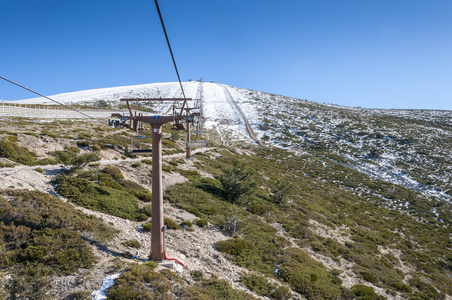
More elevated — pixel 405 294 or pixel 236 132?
pixel 236 132

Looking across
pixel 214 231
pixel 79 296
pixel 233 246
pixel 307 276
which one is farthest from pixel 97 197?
pixel 307 276

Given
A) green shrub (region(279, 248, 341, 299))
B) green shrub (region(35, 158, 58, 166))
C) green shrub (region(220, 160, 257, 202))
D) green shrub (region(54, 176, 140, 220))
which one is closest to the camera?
green shrub (region(279, 248, 341, 299))

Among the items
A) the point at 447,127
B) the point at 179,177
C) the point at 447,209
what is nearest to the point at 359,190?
the point at 447,209

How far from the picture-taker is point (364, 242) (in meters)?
21.1

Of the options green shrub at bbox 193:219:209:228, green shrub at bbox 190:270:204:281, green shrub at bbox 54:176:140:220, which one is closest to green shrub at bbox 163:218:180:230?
green shrub at bbox 193:219:209:228

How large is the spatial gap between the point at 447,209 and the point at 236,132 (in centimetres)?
5419

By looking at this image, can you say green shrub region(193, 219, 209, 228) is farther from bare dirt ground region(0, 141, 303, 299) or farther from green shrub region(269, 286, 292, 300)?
green shrub region(269, 286, 292, 300)

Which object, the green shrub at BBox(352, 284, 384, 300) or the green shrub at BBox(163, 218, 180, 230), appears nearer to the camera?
Result: the green shrub at BBox(352, 284, 384, 300)

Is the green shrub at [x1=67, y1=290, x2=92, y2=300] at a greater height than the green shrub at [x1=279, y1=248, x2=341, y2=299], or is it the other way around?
the green shrub at [x1=67, y1=290, x2=92, y2=300]

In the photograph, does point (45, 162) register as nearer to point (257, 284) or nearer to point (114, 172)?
point (114, 172)

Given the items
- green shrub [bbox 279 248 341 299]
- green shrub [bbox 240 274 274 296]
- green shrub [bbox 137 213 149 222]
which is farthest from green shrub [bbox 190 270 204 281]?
green shrub [bbox 137 213 149 222]

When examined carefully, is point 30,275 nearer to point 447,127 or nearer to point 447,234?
point 447,234

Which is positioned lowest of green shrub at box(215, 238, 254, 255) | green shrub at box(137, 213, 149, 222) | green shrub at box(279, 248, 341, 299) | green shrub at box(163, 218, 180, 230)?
green shrub at box(279, 248, 341, 299)

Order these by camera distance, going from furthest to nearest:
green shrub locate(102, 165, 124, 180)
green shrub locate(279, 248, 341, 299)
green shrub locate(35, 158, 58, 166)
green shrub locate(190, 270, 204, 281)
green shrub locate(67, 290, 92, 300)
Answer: green shrub locate(102, 165, 124, 180) < green shrub locate(35, 158, 58, 166) < green shrub locate(279, 248, 341, 299) < green shrub locate(190, 270, 204, 281) < green shrub locate(67, 290, 92, 300)
